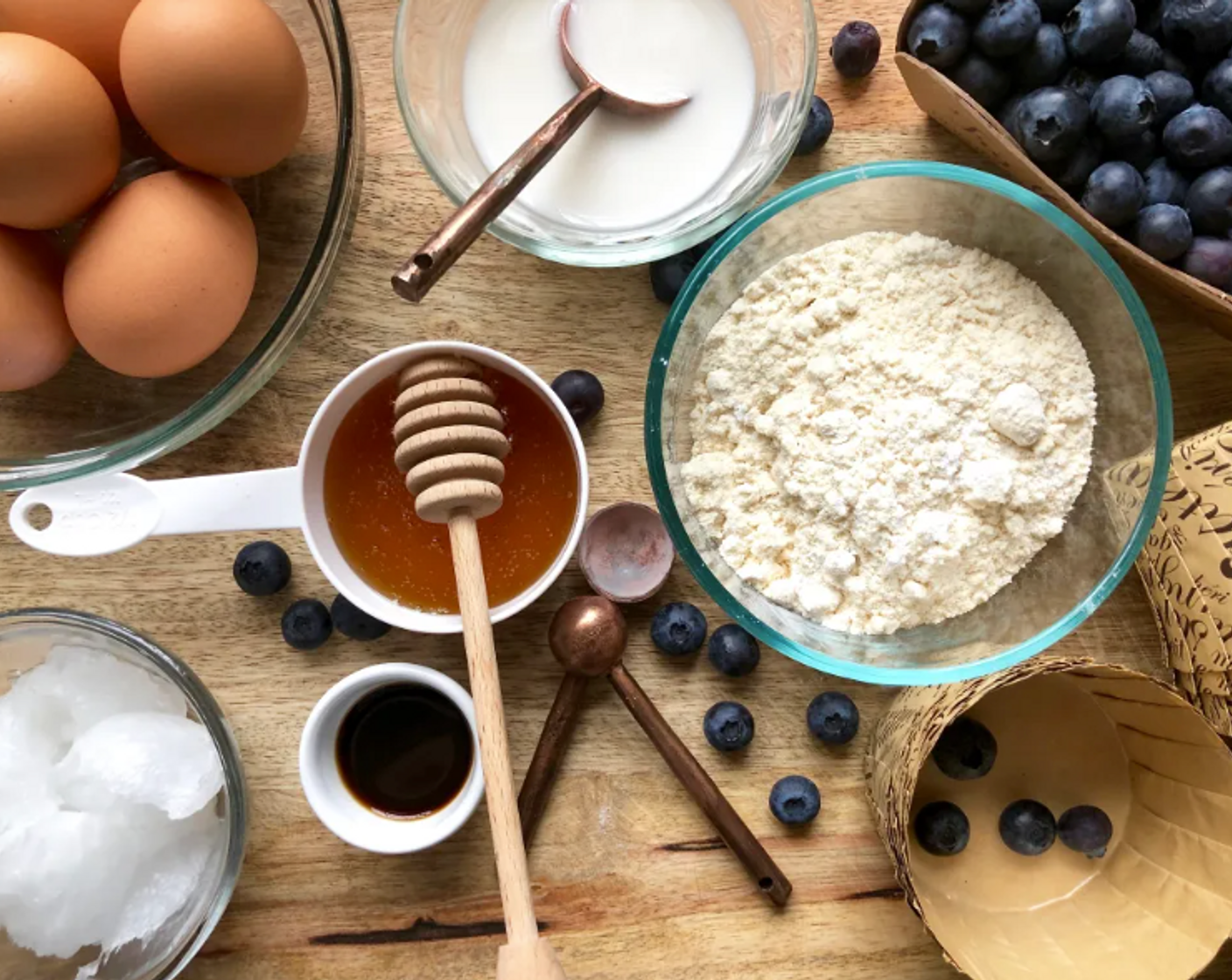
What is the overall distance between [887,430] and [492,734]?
430mm

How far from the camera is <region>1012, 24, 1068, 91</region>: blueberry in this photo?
0.96m

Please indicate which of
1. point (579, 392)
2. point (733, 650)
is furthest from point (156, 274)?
point (733, 650)

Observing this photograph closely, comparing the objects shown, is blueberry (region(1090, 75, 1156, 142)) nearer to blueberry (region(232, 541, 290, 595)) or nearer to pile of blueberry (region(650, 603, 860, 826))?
pile of blueberry (region(650, 603, 860, 826))

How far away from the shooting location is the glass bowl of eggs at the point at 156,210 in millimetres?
814

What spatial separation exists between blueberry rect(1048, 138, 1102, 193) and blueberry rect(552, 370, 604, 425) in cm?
48

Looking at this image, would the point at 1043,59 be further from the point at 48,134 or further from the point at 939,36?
the point at 48,134

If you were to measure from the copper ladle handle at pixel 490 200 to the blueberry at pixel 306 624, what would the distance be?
33 centimetres

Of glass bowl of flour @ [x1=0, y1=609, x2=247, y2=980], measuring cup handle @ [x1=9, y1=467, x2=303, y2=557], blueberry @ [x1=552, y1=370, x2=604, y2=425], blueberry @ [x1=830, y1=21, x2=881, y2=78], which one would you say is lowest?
glass bowl of flour @ [x1=0, y1=609, x2=247, y2=980]

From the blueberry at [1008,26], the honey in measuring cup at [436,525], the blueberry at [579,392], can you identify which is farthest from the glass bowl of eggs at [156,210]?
the blueberry at [1008,26]

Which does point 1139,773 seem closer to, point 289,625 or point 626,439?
point 626,439

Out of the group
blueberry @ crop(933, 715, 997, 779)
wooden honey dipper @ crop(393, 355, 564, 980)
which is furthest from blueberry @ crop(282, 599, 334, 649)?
blueberry @ crop(933, 715, 997, 779)

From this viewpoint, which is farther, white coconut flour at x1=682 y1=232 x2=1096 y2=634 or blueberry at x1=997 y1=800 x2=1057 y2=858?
blueberry at x1=997 y1=800 x2=1057 y2=858

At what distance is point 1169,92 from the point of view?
38.0 inches

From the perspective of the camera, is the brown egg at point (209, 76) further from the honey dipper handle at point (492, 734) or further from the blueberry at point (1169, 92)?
the blueberry at point (1169, 92)
